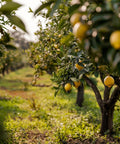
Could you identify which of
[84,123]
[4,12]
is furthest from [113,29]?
[84,123]

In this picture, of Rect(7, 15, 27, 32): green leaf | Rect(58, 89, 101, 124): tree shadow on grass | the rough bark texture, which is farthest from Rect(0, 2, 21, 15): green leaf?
Rect(58, 89, 101, 124): tree shadow on grass

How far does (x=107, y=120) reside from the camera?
2.97m

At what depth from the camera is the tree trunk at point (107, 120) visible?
288 centimetres

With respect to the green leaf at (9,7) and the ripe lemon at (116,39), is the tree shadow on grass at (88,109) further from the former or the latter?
the ripe lemon at (116,39)

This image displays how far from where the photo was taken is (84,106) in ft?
17.3

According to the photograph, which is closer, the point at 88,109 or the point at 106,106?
the point at 106,106

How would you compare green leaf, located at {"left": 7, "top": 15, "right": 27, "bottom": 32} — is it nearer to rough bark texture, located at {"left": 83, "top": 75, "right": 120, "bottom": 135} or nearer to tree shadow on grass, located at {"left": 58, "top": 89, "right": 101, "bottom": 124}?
rough bark texture, located at {"left": 83, "top": 75, "right": 120, "bottom": 135}

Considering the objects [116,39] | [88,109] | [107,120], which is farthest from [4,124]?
[116,39]

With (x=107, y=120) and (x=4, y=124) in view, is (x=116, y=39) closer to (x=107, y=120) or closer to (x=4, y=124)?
(x=107, y=120)

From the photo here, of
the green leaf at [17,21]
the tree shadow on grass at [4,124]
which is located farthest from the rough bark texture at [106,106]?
the green leaf at [17,21]

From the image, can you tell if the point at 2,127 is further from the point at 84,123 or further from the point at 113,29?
the point at 113,29

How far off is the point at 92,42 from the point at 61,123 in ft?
10.7

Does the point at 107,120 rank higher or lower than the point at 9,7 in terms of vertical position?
lower

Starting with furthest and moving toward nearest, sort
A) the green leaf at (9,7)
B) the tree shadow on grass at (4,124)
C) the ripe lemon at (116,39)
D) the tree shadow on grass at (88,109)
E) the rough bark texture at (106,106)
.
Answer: the tree shadow on grass at (88,109), the tree shadow on grass at (4,124), the rough bark texture at (106,106), the green leaf at (9,7), the ripe lemon at (116,39)
